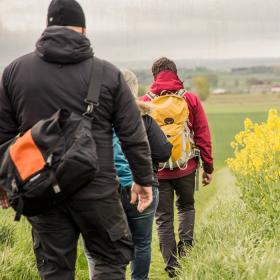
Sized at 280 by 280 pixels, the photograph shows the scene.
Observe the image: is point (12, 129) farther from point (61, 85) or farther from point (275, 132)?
point (275, 132)

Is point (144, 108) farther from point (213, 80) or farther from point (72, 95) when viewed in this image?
point (213, 80)

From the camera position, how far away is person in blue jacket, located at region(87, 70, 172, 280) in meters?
A: 3.82

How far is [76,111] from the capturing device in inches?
123

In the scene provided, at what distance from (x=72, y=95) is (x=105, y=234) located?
0.82m

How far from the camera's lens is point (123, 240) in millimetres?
3332

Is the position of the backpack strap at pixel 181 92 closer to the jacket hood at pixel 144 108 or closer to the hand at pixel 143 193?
the jacket hood at pixel 144 108

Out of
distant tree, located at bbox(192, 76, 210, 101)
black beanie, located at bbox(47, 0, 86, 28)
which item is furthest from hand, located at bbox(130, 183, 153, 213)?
distant tree, located at bbox(192, 76, 210, 101)

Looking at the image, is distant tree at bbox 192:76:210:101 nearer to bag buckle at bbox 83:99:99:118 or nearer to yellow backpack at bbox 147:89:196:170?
yellow backpack at bbox 147:89:196:170

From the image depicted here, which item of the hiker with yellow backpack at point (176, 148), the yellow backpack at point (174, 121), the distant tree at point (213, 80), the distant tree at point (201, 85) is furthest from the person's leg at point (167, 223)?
the distant tree at point (213, 80)

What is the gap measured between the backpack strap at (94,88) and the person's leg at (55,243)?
59 centimetres

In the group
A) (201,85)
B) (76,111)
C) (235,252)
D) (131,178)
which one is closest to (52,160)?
(76,111)

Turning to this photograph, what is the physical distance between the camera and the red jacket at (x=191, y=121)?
5.13 metres

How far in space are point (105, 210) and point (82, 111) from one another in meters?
0.58

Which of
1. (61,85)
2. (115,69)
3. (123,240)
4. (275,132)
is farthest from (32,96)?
(275,132)
